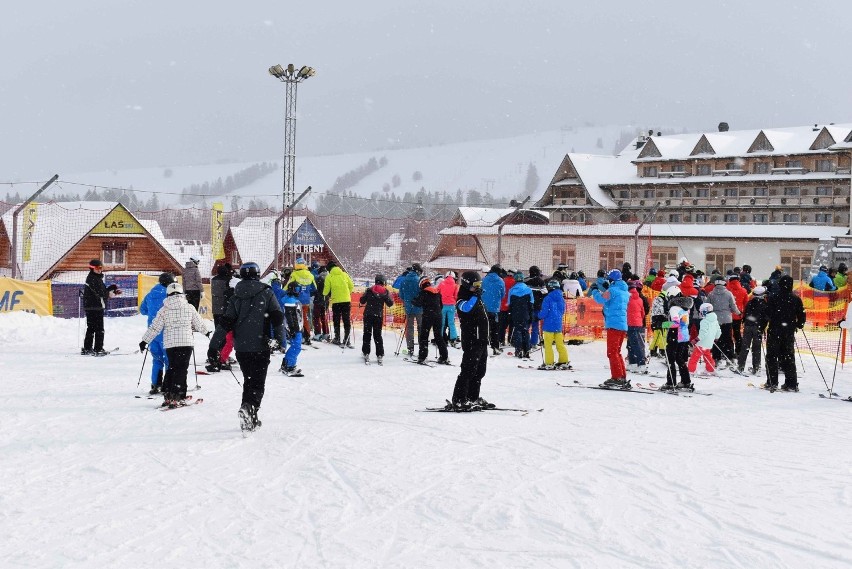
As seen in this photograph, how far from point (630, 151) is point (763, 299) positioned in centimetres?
5215

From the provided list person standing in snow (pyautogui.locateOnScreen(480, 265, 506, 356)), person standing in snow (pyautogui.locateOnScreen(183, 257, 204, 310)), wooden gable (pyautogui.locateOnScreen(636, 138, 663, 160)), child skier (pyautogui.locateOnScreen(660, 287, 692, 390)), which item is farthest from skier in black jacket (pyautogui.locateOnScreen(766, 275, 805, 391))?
wooden gable (pyautogui.locateOnScreen(636, 138, 663, 160))

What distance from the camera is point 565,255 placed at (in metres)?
49.4

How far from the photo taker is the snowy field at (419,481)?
4629mm

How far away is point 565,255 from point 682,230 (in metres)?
7.27

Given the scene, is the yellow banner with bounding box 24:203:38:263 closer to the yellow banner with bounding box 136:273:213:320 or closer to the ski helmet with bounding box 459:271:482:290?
the yellow banner with bounding box 136:273:213:320

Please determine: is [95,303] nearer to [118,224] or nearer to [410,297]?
[410,297]

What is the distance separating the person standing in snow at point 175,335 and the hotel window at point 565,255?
41270 millimetres

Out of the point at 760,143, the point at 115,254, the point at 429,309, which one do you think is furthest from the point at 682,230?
the point at 429,309

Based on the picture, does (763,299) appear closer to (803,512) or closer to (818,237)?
(803,512)

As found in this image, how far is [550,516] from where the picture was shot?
524 centimetres

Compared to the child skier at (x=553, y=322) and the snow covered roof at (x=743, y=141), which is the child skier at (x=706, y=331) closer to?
the child skier at (x=553, y=322)

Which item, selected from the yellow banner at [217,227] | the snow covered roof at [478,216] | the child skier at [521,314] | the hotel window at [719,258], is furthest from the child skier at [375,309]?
the snow covered roof at [478,216]

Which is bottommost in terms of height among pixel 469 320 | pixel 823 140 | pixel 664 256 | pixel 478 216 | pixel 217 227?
pixel 469 320

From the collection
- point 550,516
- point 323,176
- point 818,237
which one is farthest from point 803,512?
point 323,176
